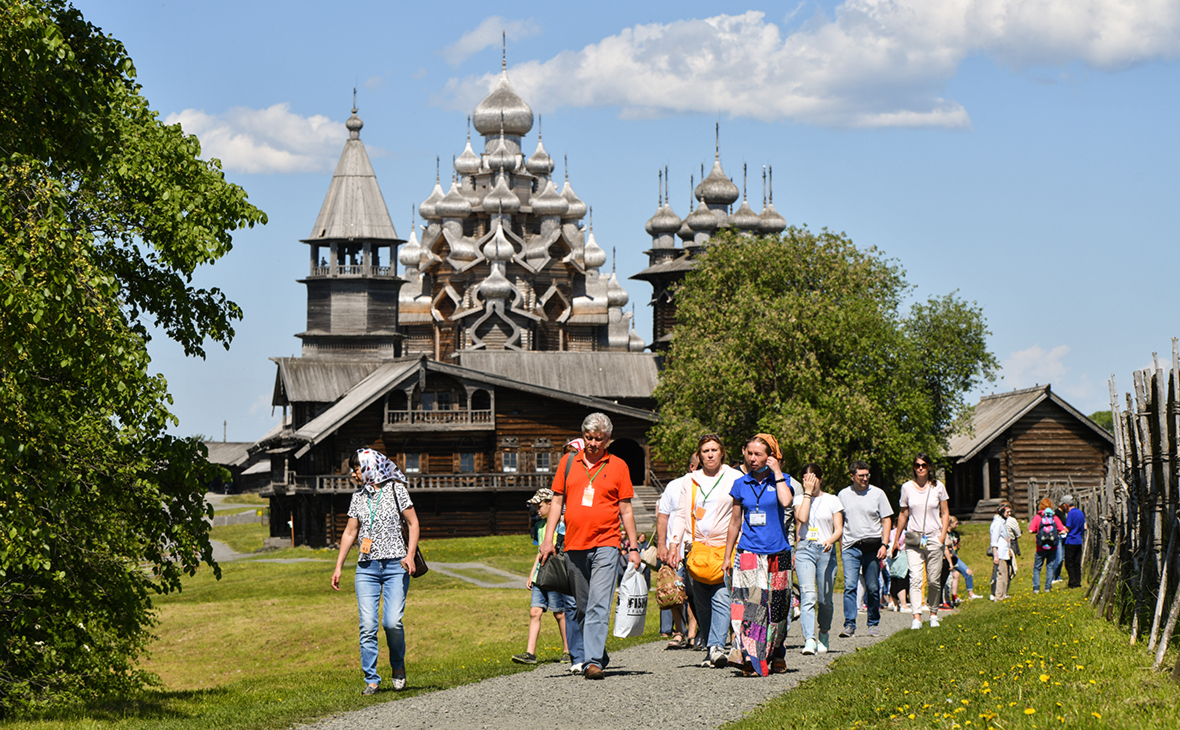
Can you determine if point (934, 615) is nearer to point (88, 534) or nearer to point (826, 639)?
point (826, 639)

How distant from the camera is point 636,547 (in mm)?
12602

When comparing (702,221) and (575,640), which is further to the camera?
(702,221)

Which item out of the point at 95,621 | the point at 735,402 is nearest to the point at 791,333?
the point at 735,402

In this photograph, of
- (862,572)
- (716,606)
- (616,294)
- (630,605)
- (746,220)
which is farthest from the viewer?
(616,294)

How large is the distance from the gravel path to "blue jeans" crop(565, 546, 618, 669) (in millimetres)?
297

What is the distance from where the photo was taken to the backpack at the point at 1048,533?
24.9 m

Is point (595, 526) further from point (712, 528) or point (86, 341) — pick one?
point (86, 341)

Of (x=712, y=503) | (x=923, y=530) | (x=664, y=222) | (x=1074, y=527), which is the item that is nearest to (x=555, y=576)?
(x=712, y=503)

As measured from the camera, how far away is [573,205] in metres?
89.6

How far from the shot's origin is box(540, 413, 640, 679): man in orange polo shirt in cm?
1273

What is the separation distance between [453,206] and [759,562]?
72.7 meters

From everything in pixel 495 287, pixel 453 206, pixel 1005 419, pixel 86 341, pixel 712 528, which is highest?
pixel 453 206

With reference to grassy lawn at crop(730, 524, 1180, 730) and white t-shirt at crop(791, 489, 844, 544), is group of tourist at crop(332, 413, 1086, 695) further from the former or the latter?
grassy lawn at crop(730, 524, 1180, 730)

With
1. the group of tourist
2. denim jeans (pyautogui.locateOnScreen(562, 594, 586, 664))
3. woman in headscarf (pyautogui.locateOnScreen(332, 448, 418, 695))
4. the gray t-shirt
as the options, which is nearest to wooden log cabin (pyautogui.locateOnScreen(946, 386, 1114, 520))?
the gray t-shirt
